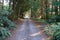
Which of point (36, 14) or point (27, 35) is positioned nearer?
point (27, 35)

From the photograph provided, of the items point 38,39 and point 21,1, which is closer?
point 38,39

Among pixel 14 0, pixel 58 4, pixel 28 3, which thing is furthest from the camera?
pixel 28 3

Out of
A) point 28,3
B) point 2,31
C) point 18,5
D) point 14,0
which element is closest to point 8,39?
point 2,31

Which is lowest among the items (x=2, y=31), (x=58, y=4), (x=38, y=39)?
(x=38, y=39)

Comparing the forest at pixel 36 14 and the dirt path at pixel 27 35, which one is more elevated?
the forest at pixel 36 14

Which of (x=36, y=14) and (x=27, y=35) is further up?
(x=36, y=14)

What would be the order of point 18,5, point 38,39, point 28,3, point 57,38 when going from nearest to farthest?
point 57,38
point 38,39
point 18,5
point 28,3

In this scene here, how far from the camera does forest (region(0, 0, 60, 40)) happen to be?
10.3 m

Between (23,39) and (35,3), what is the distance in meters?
21.4

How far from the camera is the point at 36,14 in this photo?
35344 millimetres

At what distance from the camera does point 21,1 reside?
26.1 metres

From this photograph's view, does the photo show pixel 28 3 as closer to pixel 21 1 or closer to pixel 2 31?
pixel 21 1

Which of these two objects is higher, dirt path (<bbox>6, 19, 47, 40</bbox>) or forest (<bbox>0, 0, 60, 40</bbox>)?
forest (<bbox>0, 0, 60, 40</bbox>)

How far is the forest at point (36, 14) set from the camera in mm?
10273
